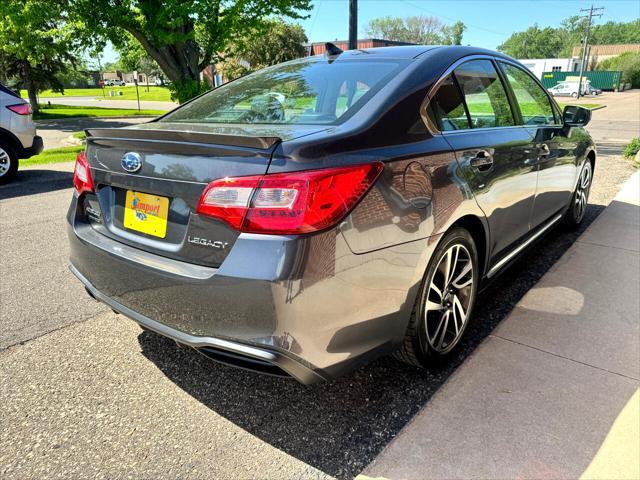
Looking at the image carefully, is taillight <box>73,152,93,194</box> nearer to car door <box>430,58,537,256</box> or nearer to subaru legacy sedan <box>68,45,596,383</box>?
subaru legacy sedan <box>68,45,596,383</box>

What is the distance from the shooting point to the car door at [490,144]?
2.49m

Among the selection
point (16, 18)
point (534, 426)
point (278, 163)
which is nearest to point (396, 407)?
point (534, 426)

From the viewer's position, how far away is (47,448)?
6.79 ft

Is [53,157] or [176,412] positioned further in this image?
[53,157]

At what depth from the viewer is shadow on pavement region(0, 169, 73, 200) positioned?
278 inches

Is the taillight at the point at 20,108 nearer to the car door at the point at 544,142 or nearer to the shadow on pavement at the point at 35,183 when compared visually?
the shadow on pavement at the point at 35,183

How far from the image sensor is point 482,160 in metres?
2.59

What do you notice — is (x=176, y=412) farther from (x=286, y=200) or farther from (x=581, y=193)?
(x=581, y=193)

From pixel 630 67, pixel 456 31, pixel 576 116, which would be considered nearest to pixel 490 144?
pixel 576 116

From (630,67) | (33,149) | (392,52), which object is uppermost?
(630,67)

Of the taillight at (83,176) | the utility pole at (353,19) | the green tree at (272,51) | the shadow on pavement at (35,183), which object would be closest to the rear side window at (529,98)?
the taillight at (83,176)

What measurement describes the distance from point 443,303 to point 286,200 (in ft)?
3.92

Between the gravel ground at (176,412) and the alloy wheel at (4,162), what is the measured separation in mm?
5920

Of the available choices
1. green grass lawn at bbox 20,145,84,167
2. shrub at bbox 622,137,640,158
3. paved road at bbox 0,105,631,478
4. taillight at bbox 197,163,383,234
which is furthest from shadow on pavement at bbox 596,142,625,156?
green grass lawn at bbox 20,145,84,167
